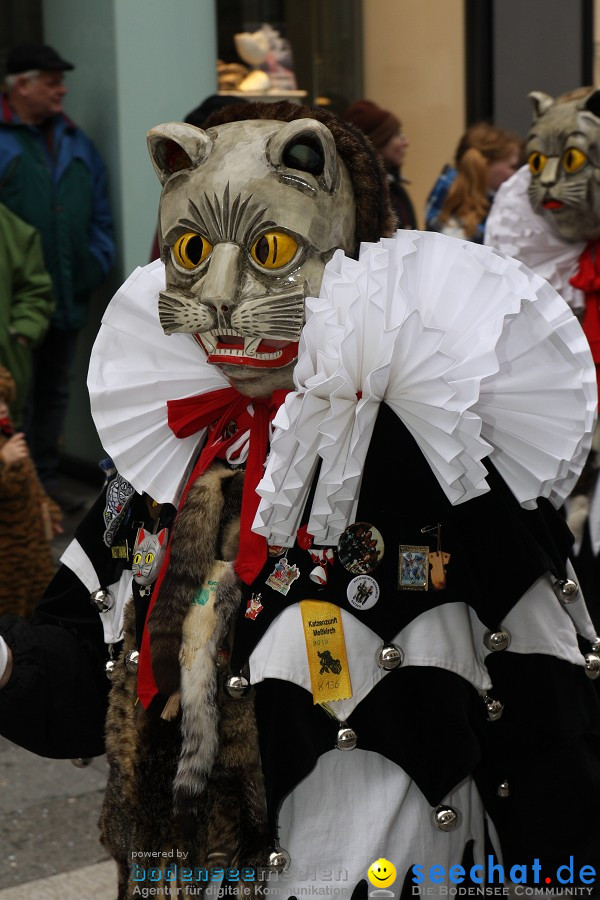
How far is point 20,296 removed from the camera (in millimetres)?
5555

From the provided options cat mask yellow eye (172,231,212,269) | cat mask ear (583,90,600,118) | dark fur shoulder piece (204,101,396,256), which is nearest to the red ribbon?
cat mask ear (583,90,600,118)

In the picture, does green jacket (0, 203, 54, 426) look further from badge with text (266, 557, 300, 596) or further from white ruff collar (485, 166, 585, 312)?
badge with text (266, 557, 300, 596)

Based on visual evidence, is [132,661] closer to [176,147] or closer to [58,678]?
[58,678]

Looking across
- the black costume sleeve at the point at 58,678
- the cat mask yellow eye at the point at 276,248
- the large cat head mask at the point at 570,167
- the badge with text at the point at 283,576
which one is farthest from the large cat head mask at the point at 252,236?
the large cat head mask at the point at 570,167

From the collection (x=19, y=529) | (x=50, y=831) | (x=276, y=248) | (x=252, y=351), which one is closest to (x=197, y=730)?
(x=252, y=351)

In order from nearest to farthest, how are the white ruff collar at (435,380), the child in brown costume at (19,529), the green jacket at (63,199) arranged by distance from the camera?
1. the white ruff collar at (435,380)
2. the child in brown costume at (19,529)
3. the green jacket at (63,199)

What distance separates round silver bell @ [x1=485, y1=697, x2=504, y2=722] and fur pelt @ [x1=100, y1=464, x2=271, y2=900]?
348 mm

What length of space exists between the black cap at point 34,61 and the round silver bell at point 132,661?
4.45 m

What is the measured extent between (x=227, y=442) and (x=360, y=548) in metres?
0.30

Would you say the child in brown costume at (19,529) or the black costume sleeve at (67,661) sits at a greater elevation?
the black costume sleeve at (67,661)

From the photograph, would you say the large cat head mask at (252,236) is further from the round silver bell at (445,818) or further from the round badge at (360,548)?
the round silver bell at (445,818)

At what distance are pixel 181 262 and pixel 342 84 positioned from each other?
5763 millimetres

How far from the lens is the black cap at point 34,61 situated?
581 centimetres

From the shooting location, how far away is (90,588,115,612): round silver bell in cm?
207
